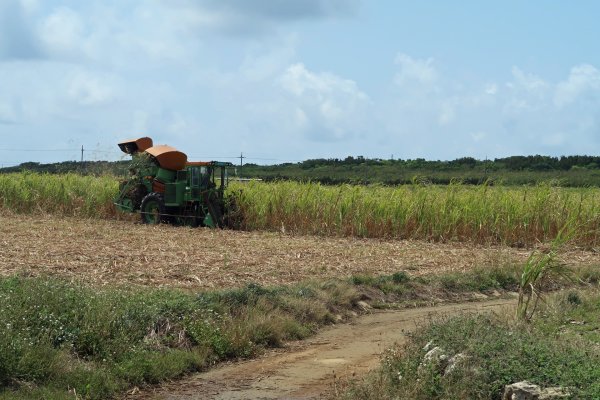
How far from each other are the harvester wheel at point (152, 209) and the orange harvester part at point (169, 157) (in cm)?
94

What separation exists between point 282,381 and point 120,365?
172 cm

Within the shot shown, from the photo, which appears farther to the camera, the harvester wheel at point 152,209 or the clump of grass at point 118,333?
the harvester wheel at point 152,209

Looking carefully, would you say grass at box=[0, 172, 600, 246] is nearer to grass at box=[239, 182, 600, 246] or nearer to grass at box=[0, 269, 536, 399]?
grass at box=[239, 182, 600, 246]

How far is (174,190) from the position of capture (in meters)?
25.2

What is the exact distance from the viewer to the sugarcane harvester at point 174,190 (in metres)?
25.2

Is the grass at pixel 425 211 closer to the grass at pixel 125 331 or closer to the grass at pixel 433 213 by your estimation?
the grass at pixel 433 213

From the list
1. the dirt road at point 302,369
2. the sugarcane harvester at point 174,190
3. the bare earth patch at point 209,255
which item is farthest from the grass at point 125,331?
the sugarcane harvester at point 174,190

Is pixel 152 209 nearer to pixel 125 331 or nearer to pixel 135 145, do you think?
pixel 135 145

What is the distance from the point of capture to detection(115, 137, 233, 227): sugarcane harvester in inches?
991

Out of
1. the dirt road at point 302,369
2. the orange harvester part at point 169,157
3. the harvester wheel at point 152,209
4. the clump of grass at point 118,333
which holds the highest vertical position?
the orange harvester part at point 169,157

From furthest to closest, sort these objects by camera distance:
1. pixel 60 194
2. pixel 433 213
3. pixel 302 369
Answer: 1. pixel 60 194
2. pixel 433 213
3. pixel 302 369

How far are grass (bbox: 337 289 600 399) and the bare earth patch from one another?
5495mm

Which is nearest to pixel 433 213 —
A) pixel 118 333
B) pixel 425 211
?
pixel 425 211

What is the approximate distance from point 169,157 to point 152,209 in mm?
1682
